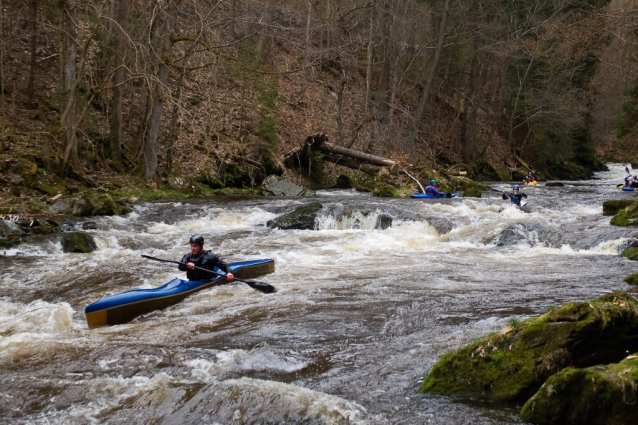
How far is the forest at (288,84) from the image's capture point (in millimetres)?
13516

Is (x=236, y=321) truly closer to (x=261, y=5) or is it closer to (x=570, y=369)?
(x=570, y=369)

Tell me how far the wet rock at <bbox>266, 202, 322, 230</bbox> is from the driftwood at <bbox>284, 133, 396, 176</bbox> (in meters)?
7.62

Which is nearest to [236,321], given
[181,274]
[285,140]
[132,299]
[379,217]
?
[132,299]

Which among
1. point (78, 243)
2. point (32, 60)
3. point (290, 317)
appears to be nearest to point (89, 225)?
point (78, 243)

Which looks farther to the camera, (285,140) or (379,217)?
(285,140)

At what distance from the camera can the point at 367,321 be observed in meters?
5.78

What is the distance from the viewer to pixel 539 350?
3760 mm

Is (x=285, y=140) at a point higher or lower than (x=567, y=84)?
lower

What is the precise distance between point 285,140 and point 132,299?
17207mm

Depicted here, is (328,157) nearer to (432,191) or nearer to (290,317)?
(432,191)

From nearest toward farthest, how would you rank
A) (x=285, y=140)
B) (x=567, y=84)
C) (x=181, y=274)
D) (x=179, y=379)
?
(x=179, y=379) < (x=181, y=274) < (x=285, y=140) < (x=567, y=84)

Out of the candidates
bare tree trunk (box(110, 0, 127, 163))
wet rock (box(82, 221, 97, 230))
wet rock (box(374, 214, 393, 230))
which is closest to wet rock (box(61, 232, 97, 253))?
wet rock (box(82, 221, 97, 230))

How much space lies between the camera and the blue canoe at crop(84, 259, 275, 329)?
5793 mm

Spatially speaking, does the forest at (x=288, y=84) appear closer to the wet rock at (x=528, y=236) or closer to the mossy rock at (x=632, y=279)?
the mossy rock at (x=632, y=279)
